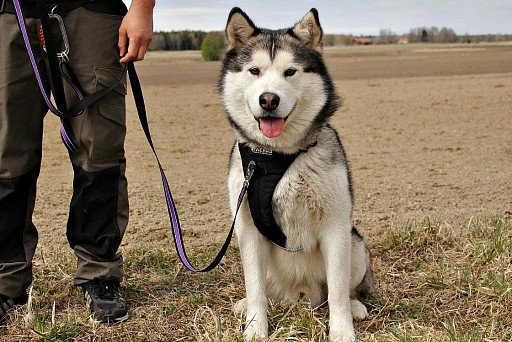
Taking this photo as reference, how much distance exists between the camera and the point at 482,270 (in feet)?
14.0

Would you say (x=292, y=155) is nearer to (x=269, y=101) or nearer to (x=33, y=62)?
(x=269, y=101)

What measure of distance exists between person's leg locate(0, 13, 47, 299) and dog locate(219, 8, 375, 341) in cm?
105

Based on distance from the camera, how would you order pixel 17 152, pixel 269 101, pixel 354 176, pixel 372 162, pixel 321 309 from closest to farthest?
pixel 269 101 → pixel 17 152 → pixel 321 309 → pixel 354 176 → pixel 372 162

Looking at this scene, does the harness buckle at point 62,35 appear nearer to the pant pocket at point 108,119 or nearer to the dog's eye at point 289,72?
the pant pocket at point 108,119

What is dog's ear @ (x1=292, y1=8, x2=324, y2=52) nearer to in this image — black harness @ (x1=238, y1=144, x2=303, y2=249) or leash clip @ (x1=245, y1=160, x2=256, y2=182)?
black harness @ (x1=238, y1=144, x2=303, y2=249)

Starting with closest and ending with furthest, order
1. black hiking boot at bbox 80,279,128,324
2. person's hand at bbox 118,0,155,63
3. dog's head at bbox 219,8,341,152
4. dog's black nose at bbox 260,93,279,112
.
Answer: dog's black nose at bbox 260,93,279,112
dog's head at bbox 219,8,341,152
person's hand at bbox 118,0,155,63
black hiking boot at bbox 80,279,128,324

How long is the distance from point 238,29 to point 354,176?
14.3ft

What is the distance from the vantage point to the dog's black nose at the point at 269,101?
3242mm

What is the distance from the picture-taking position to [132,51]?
3.49 meters

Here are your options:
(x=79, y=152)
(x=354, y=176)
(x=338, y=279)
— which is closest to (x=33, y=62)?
(x=79, y=152)

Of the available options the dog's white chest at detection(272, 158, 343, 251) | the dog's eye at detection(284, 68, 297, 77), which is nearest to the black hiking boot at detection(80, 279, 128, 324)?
the dog's white chest at detection(272, 158, 343, 251)

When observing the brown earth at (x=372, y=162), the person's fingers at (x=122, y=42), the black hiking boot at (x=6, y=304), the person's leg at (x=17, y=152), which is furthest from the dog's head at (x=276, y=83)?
the black hiking boot at (x=6, y=304)

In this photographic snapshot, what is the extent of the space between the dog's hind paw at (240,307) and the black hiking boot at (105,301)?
2.08 feet

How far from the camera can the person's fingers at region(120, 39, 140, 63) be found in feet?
11.4
